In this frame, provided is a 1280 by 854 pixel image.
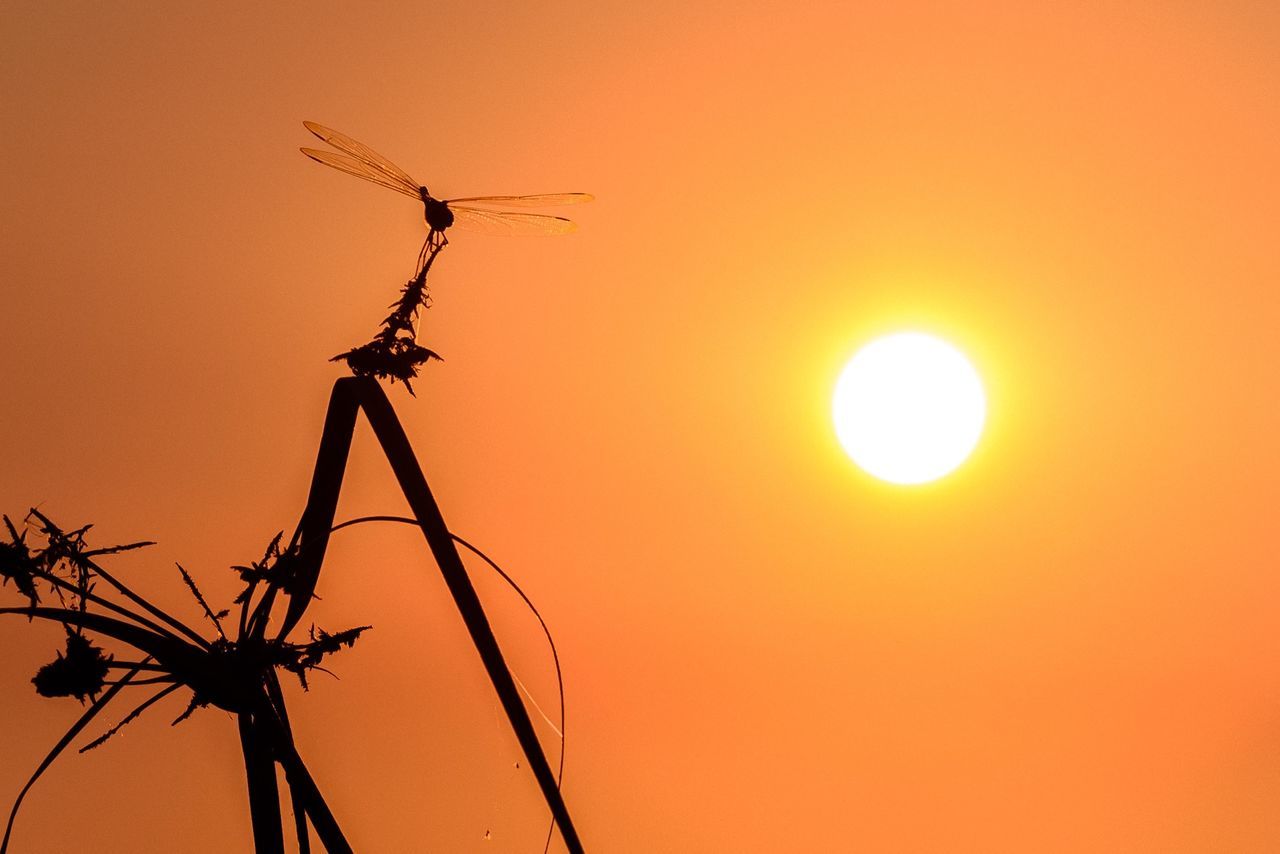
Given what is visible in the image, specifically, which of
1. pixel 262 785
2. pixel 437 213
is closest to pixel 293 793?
pixel 262 785

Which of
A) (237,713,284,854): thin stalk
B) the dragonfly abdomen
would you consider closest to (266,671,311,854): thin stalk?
(237,713,284,854): thin stalk

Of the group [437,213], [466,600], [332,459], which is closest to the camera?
[466,600]

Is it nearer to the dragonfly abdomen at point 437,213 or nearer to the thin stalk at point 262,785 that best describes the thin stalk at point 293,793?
the thin stalk at point 262,785

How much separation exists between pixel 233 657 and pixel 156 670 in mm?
275

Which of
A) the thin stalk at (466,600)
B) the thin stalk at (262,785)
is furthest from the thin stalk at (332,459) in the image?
the thin stalk at (262,785)

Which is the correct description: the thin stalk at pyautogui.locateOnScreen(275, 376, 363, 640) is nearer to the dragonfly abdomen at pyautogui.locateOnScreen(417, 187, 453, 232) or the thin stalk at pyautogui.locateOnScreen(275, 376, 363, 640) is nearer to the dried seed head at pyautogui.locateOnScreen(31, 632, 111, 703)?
the dried seed head at pyautogui.locateOnScreen(31, 632, 111, 703)

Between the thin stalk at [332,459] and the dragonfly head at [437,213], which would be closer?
the thin stalk at [332,459]

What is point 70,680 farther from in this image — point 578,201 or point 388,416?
point 578,201

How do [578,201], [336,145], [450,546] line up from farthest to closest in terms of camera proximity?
[578,201] < [336,145] < [450,546]

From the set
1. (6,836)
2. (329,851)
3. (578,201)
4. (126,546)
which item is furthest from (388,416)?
(578,201)

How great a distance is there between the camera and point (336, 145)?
6.85m

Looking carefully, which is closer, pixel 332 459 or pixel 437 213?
pixel 332 459

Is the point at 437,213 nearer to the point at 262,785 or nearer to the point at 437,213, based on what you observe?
the point at 437,213

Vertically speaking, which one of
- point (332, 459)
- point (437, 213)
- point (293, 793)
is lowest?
point (293, 793)
